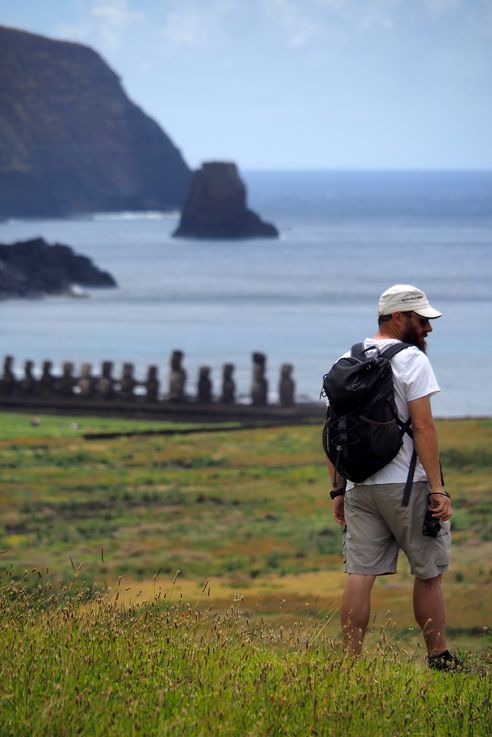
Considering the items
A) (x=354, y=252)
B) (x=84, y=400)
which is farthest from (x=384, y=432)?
(x=354, y=252)

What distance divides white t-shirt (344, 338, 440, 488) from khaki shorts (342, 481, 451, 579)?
36 millimetres

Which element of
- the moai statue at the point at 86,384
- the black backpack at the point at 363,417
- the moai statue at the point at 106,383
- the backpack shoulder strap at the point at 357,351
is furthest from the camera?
the moai statue at the point at 86,384

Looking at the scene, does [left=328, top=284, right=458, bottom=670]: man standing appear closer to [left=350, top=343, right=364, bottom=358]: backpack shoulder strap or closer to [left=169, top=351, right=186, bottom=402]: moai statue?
[left=350, top=343, right=364, bottom=358]: backpack shoulder strap

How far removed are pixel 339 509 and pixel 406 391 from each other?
71cm

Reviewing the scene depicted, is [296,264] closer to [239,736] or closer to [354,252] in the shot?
[354,252]

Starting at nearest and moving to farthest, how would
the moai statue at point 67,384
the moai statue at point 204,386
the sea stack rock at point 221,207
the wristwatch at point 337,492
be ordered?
the wristwatch at point 337,492 → the moai statue at point 204,386 → the moai statue at point 67,384 → the sea stack rock at point 221,207

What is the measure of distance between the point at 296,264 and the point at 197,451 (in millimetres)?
110490

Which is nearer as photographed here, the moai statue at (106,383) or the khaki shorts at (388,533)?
the khaki shorts at (388,533)

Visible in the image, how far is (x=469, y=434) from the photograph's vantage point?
27438 millimetres

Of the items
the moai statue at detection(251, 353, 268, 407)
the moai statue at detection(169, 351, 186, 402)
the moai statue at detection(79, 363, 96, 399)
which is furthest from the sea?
the moai statue at detection(79, 363, 96, 399)

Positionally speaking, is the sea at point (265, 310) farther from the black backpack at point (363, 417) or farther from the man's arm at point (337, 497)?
the black backpack at point (363, 417)

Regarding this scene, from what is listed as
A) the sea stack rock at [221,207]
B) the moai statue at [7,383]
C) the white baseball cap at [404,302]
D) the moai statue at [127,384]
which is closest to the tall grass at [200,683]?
the white baseball cap at [404,302]

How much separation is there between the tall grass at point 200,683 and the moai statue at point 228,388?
33942 millimetres

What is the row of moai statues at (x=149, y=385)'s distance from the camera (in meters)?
39.6
